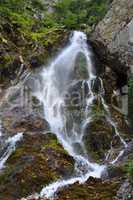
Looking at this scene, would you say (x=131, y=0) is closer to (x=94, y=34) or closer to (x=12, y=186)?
(x=94, y=34)

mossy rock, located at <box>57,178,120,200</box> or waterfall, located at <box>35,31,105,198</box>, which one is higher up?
waterfall, located at <box>35,31,105,198</box>

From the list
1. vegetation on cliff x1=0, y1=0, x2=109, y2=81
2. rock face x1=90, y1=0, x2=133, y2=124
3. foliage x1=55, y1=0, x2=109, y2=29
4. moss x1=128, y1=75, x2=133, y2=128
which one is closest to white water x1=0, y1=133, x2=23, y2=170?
vegetation on cliff x1=0, y1=0, x2=109, y2=81

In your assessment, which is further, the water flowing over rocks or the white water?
the white water

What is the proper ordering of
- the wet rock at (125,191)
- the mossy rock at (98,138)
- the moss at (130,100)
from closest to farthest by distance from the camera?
the wet rock at (125,191) < the mossy rock at (98,138) < the moss at (130,100)

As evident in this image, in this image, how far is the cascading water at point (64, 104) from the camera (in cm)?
1574

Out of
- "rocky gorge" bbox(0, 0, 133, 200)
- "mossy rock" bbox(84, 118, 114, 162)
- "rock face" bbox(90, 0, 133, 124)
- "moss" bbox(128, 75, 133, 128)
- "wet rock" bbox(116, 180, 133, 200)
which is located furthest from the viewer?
"rock face" bbox(90, 0, 133, 124)

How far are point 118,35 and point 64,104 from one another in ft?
13.5

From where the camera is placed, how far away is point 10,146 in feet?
53.5

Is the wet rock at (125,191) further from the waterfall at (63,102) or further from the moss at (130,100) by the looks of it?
the moss at (130,100)

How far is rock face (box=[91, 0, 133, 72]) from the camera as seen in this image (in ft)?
70.3

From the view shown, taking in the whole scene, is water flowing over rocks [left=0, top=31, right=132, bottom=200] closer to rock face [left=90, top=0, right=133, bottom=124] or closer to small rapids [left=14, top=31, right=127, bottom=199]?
small rapids [left=14, top=31, right=127, bottom=199]

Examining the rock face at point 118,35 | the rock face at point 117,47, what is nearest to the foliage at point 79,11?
the rock face at point 118,35

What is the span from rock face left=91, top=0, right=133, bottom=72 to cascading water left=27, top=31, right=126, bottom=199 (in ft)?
3.17

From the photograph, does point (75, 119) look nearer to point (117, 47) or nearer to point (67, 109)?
point (67, 109)
